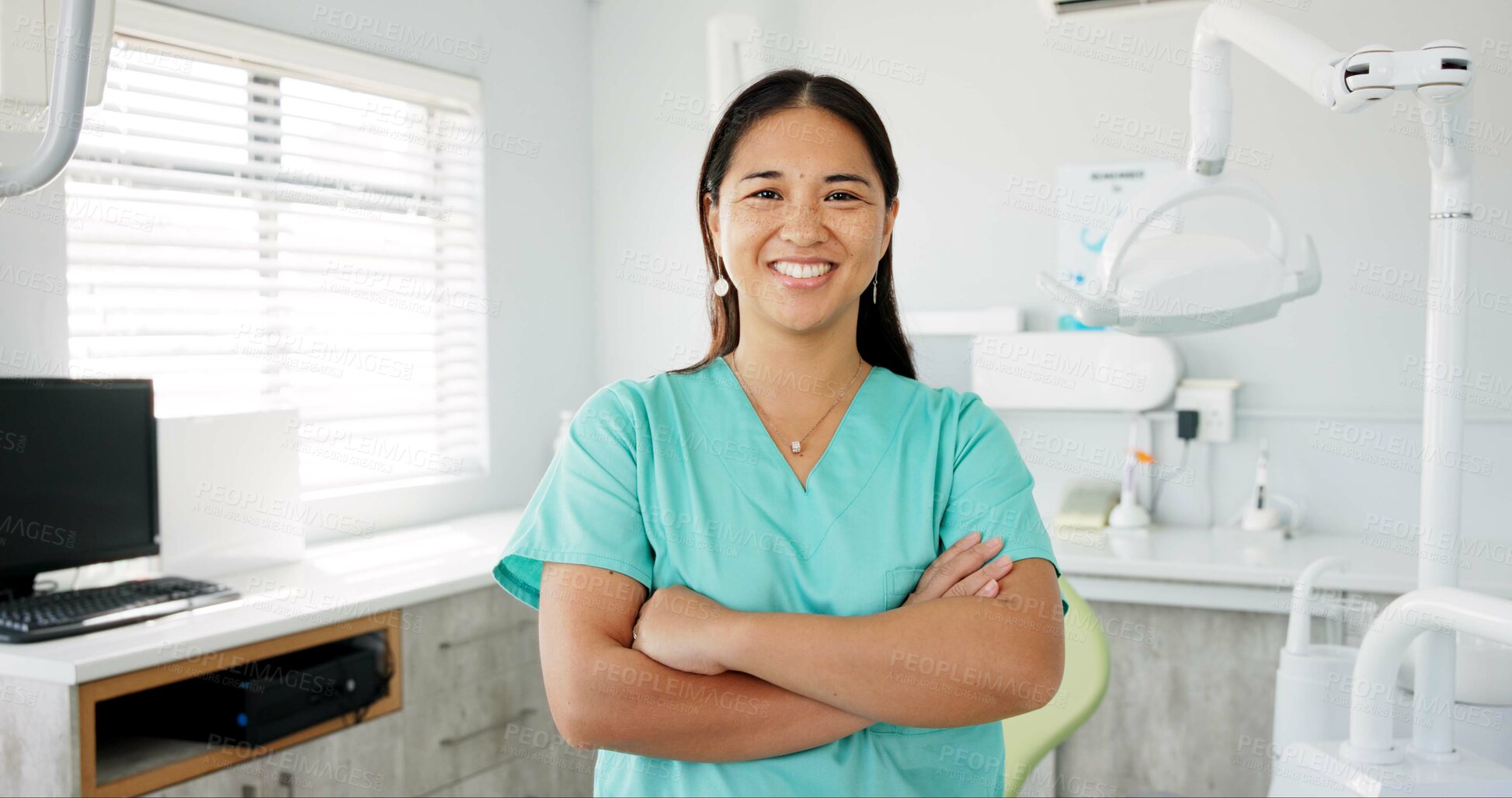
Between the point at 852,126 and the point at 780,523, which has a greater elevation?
the point at 852,126

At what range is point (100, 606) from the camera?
1.98 m

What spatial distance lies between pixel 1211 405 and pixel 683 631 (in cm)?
214

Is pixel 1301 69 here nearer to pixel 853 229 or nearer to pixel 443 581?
pixel 853 229

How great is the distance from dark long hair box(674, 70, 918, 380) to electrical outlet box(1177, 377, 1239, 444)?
5.45ft

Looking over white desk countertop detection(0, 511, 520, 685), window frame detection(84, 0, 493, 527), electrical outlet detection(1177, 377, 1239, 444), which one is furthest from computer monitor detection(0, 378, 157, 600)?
electrical outlet detection(1177, 377, 1239, 444)

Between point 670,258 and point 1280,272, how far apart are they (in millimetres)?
2677

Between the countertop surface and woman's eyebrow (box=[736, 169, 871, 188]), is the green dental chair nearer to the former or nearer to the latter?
woman's eyebrow (box=[736, 169, 871, 188])

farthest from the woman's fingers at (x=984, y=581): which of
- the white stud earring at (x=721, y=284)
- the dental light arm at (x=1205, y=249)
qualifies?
the white stud earring at (x=721, y=284)

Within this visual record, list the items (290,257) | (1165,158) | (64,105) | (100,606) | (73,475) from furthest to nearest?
(1165,158)
(290,257)
(73,475)
(100,606)
(64,105)

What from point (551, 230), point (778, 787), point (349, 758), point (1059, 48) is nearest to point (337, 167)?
point (551, 230)

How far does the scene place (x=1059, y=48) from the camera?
119 inches

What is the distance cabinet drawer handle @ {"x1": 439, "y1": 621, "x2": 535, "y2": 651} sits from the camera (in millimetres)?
2430

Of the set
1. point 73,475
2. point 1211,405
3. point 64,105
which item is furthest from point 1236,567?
point 73,475

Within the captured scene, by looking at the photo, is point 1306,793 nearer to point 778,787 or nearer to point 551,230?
point 778,787
